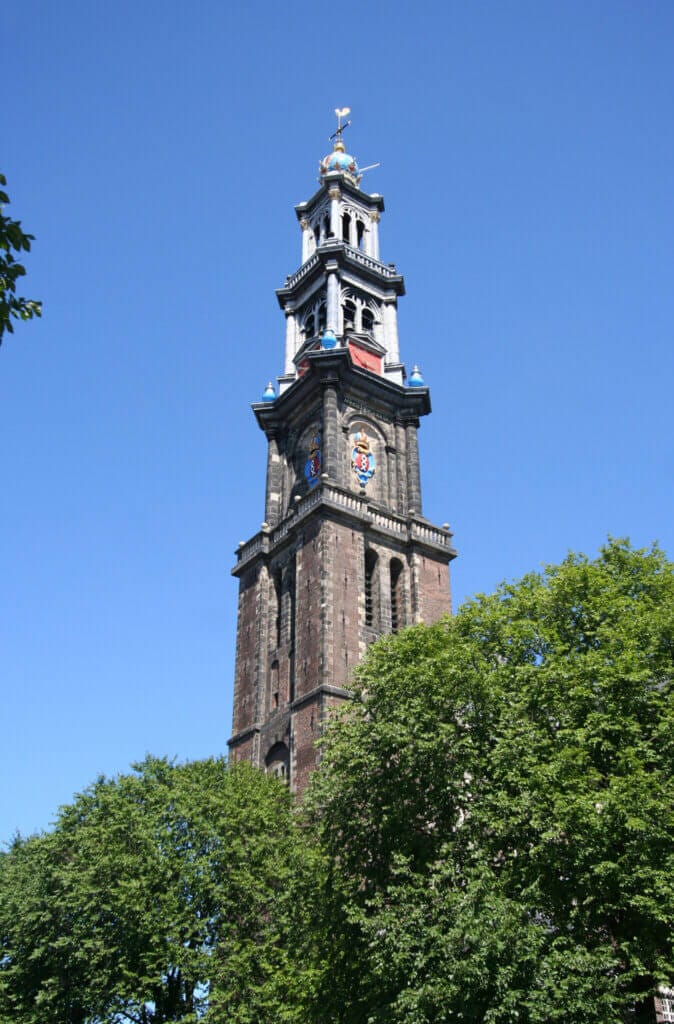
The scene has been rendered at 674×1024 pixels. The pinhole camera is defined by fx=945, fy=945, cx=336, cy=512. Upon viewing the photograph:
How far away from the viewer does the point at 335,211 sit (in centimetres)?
7131

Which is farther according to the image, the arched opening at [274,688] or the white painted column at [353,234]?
the white painted column at [353,234]

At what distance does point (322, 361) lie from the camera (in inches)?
2277

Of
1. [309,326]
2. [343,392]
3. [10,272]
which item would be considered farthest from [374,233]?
[10,272]

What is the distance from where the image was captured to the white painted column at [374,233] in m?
71.8

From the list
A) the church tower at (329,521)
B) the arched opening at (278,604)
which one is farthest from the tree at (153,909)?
the arched opening at (278,604)

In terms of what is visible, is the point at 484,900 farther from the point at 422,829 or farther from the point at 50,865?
the point at 50,865

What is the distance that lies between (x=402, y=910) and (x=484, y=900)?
244cm

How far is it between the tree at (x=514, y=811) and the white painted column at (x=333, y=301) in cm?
3896

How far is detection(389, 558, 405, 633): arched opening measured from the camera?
5141cm

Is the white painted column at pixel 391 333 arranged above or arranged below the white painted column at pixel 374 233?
below

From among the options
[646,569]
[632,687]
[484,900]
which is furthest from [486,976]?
[646,569]

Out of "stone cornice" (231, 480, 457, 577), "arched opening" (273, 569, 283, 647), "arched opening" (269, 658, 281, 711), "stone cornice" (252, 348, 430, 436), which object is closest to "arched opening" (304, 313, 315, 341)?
"stone cornice" (252, 348, 430, 436)

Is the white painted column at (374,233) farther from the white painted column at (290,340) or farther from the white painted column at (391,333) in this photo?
the white painted column at (290,340)

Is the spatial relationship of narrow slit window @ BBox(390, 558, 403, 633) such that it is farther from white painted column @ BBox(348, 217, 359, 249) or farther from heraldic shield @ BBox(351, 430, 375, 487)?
white painted column @ BBox(348, 217, 359, 249)
